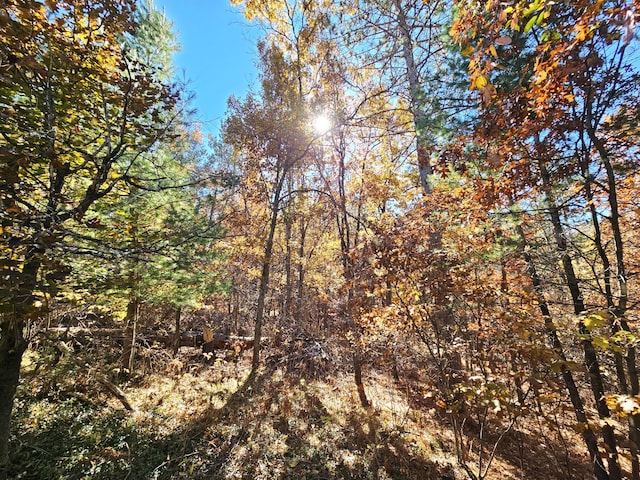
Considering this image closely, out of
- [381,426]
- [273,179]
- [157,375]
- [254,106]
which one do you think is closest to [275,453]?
[381,426]

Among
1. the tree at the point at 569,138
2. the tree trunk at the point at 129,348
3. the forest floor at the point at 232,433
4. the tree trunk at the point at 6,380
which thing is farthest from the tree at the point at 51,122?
the tree at the point at 569,138

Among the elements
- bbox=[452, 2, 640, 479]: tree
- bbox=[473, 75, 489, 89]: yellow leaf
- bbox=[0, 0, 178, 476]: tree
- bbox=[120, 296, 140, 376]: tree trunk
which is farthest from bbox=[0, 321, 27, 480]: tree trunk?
bbox=[452, 2, 640, 479]: tree

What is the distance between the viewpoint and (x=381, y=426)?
19.7 feet

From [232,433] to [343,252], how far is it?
439 cm

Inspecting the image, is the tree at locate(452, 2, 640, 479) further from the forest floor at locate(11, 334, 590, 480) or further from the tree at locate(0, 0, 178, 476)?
the tree at locate(0, 0, 178, 476)

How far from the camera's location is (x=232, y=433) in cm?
516

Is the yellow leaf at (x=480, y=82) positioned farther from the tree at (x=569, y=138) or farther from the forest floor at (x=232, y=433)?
the forest floor at (x=232, y=433)

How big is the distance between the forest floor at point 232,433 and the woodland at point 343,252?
51mm

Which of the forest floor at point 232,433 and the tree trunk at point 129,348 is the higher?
the tree trunk at point 129,348

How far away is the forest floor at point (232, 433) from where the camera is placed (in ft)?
14.1

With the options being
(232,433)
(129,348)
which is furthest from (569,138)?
(129,348)

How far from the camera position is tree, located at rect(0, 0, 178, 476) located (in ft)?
7.23

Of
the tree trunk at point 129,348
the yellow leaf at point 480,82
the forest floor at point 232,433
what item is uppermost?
the yellow leaf at point 480,82

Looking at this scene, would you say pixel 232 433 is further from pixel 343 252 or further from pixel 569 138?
pixel 569 138
